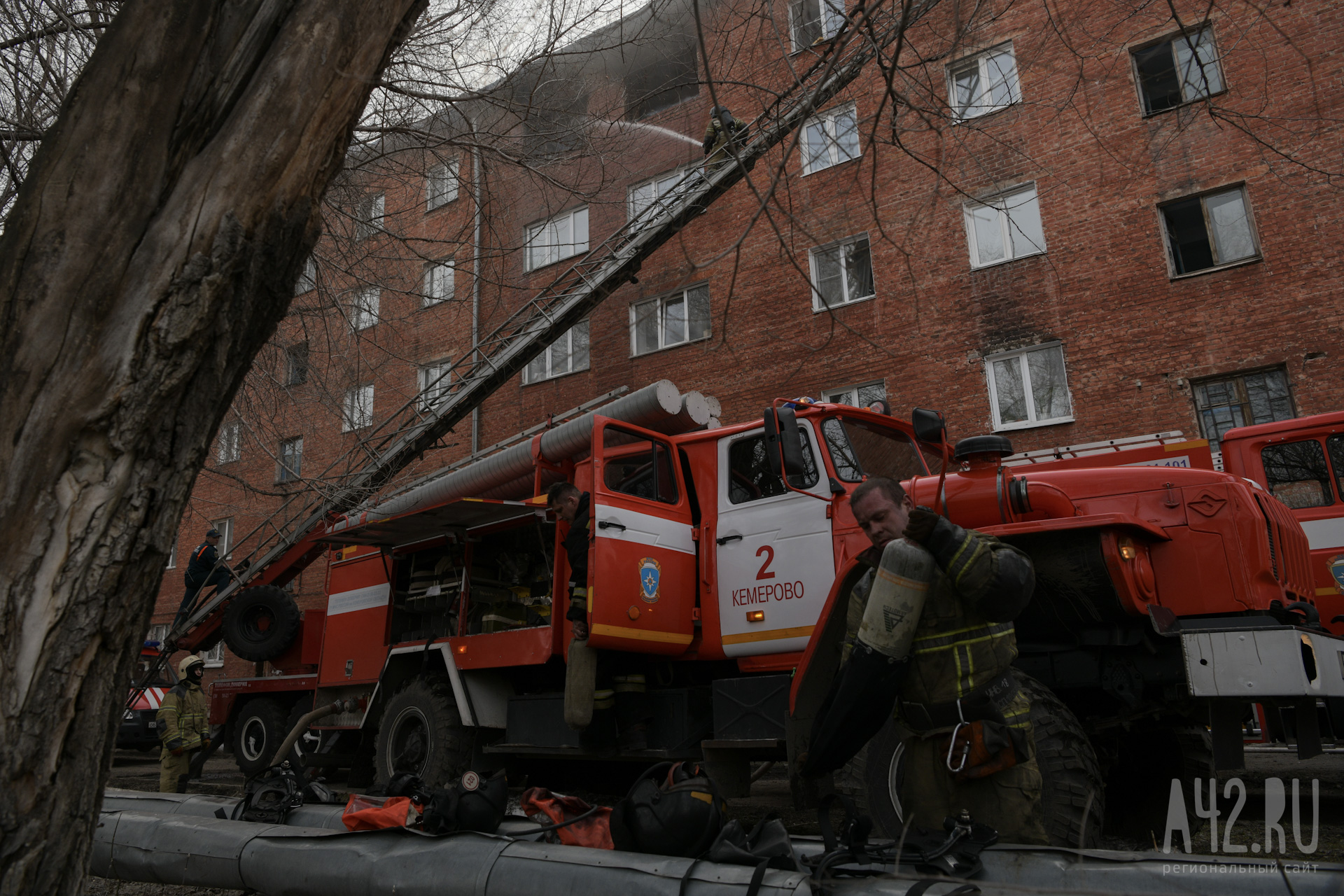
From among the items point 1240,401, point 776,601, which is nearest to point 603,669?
point 776,601

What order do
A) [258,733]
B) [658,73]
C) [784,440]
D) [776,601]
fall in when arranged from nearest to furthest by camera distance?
[784,440], [776,601], [658,73], [258,733]

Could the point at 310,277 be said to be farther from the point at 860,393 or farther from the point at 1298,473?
the point at 1298,473

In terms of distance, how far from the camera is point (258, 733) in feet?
34.0

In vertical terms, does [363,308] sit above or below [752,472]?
above

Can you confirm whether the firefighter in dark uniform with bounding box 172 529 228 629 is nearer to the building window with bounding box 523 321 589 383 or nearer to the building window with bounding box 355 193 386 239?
the building window with bounding box 355 193 386 239

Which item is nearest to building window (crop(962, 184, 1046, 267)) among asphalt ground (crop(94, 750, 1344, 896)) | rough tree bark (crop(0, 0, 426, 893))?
asphalt ground (crop(94, 750, 1344, 896))

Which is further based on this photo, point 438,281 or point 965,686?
point 438,281

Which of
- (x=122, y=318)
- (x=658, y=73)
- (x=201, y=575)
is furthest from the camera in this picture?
(x=201, y=575)

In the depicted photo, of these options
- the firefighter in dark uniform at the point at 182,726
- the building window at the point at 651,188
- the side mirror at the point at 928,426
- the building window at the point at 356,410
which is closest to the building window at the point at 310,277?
the building window at the point at 356,410

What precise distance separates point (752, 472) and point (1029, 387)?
308 inches

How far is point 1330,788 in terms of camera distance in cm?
712

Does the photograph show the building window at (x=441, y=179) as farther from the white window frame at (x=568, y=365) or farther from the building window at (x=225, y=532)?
the building window at (x=225, y=532)

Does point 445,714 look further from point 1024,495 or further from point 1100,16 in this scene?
point 1100,16

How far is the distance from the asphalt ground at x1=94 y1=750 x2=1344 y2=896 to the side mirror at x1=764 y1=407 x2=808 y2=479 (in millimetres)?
1955
